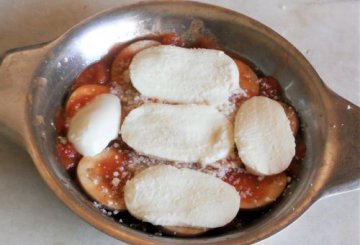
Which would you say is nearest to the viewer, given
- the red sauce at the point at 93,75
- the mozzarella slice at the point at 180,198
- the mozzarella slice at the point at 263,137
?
the mozzarella slice at the point at 180,198

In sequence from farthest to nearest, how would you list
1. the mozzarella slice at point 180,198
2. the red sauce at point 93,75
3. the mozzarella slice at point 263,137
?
1. the red sauce at point 93,75
2. the mozzarella slice at point 263,137
3. the mozzarella slice at point 180,198

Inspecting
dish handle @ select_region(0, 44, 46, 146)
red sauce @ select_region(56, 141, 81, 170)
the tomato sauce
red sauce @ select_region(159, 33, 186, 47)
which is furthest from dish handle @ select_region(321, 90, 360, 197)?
dish handle @ select_region(0, 44, 46, 146)

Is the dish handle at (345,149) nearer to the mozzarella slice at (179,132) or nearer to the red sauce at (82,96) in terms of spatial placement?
the mozzarella slice at (179,132)

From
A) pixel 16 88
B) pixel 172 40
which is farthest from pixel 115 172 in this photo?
pixel 172 40

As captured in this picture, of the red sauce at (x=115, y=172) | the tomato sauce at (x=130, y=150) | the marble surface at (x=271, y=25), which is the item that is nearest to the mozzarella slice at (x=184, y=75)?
the tomato sauce at (x=130, y=150)

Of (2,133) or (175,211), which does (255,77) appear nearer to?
(175,211)

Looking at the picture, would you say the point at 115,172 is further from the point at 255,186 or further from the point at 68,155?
the point at 255,186
